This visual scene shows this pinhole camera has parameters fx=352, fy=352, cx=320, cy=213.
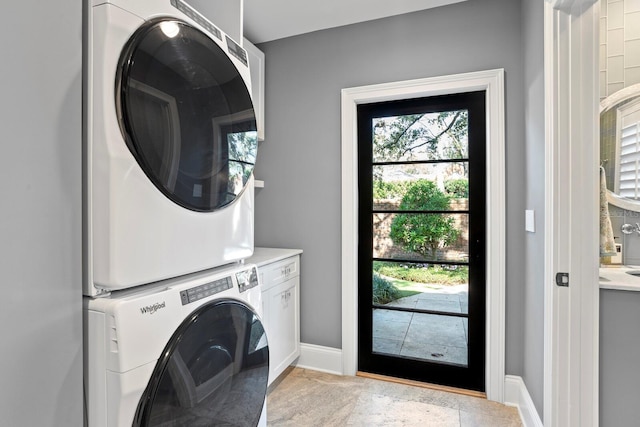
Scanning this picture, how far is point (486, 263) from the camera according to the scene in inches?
87.0

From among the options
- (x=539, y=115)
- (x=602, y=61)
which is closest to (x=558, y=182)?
(x=539, y=115)

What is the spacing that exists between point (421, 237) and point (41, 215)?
210cm

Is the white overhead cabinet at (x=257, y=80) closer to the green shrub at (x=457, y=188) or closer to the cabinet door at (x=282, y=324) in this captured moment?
the cabinet door at (x=282, y=324)

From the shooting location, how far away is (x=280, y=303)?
2295 millimetres

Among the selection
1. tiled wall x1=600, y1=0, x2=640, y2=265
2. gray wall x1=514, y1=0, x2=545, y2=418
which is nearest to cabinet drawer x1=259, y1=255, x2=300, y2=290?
gray wall x1=514, y1=0, x2=545, y2=418

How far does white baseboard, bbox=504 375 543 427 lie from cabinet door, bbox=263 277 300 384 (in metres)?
1.36

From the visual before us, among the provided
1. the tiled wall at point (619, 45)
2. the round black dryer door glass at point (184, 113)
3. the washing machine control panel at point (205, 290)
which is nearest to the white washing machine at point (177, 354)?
the washing machine control panel at point (205, 290)

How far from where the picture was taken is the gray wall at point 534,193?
5.48 feet

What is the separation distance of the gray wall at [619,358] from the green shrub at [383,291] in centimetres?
120

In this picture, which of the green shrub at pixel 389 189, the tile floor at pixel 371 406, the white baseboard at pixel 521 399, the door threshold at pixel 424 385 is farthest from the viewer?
the green shrub at pixel 389 189

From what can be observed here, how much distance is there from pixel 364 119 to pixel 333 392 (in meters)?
1.85

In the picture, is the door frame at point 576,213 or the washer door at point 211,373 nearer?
→ the washer door at point 211,373

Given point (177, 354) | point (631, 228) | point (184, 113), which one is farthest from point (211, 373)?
point (631, 228)

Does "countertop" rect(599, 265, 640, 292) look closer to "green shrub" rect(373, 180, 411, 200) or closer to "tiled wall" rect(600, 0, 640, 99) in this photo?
"tiled wall" rect(600, 0, 640, 99)
